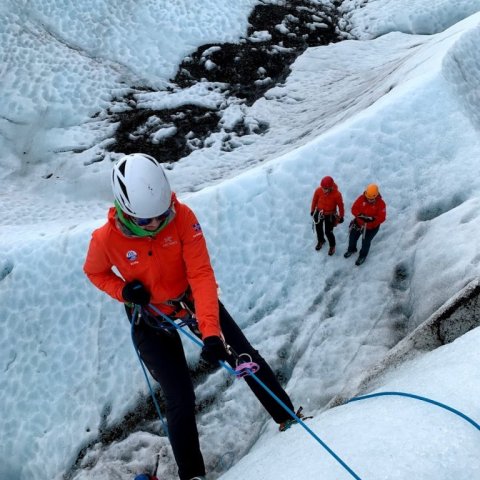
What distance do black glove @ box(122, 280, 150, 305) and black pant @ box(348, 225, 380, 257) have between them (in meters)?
3.39

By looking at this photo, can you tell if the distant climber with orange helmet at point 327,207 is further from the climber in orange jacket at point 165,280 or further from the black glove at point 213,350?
the black glove at point 213,350

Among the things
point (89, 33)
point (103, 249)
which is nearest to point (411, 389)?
point (103, 249)

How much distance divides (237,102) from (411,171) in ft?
19.4

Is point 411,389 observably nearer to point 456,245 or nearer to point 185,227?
point 185,227

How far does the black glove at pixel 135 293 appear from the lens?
3.80 m

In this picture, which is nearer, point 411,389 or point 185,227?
point 411,389

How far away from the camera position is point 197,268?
12.6 feet

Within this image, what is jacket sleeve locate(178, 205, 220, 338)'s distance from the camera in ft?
12.2

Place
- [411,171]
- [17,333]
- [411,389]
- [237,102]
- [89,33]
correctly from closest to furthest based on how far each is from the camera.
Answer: [411,389] → [17,333] → [411,171] → [237,102] → [89,33]

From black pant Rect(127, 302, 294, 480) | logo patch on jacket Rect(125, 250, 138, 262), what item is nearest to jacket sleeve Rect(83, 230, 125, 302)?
logo patch on jacket Rect(125, 250, 138, 262)

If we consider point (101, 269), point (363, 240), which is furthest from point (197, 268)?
point (363, 240)

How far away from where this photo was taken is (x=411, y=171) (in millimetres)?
6895

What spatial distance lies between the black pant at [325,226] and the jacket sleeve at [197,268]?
283cm

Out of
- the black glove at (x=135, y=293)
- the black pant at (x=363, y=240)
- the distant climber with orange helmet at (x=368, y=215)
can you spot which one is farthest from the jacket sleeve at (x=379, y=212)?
the black glove at (x=135, y=293)
